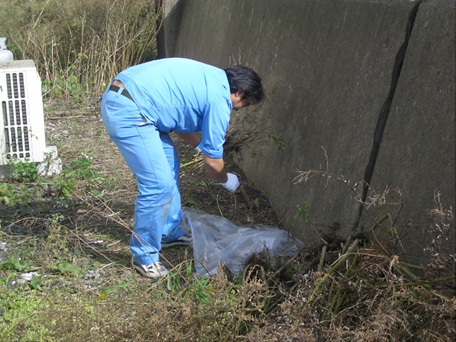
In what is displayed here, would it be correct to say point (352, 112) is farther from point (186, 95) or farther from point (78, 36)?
point (78, 36)

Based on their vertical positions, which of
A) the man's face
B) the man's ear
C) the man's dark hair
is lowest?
the man's face

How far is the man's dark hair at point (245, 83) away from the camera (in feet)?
11.7

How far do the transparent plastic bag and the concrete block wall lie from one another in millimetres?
191

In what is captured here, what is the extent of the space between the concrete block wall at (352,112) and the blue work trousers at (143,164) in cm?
103

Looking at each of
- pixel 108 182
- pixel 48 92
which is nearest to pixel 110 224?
pixel 108 182

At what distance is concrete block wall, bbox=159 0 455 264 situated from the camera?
2842 millimetres

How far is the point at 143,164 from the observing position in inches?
140

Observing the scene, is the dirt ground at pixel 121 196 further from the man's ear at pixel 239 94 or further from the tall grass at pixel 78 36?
the tall grass at pixel 78 36

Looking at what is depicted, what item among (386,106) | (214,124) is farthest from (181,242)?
(386,106)

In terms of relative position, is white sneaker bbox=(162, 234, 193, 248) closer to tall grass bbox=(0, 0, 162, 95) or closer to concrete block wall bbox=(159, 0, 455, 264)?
concrete block wall bbox=(159, 0, 455, 264)

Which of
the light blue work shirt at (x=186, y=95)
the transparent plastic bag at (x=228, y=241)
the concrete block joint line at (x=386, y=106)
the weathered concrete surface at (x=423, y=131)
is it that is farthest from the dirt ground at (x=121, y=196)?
the weathered concrete surface at (x=423, y=131)

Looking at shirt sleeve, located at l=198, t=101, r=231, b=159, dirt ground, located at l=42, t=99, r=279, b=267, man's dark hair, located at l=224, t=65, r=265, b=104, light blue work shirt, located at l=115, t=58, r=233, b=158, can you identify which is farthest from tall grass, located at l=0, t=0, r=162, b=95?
shirt sleeve, located at l=198, t=101, r=231, b=159

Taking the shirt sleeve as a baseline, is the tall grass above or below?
below

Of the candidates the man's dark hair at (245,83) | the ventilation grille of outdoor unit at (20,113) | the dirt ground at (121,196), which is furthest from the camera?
the ventilation grille of outdoor unit at (20,113)
